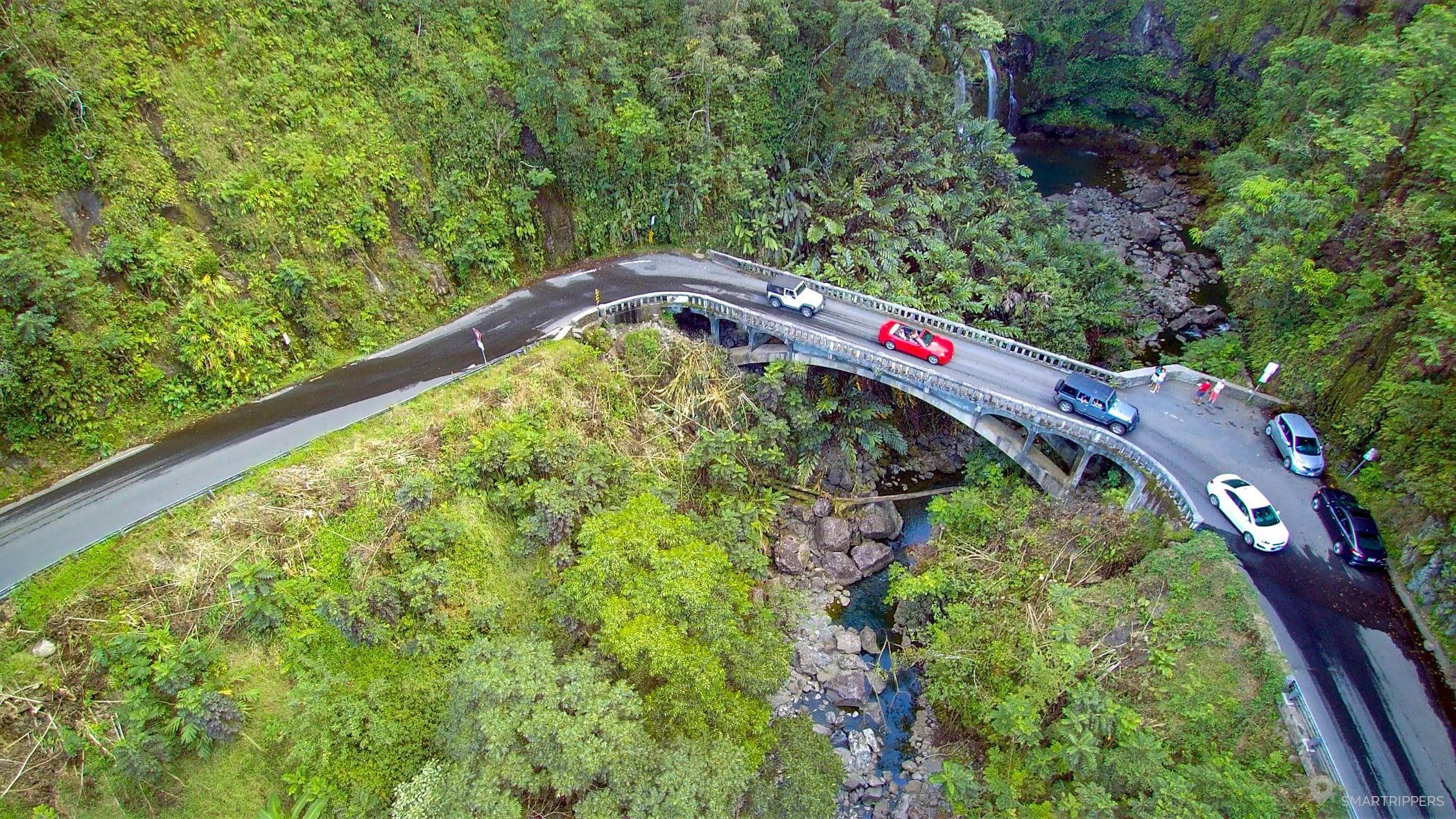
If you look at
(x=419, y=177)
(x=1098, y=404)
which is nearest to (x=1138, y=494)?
(x=1098, y=404)

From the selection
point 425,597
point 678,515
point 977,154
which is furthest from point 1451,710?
point 977,154

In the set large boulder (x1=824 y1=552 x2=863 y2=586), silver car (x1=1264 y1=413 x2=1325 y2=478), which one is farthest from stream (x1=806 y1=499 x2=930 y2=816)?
silver car (x1=1264 y1=413 x2=1325 y2=478)

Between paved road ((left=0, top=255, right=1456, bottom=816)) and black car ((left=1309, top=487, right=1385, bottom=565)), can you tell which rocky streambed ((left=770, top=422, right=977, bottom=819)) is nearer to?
paved road ((left=0, top=255, right=1456, bottom=816))

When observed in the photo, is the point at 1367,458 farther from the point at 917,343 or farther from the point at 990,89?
the point at 990,89

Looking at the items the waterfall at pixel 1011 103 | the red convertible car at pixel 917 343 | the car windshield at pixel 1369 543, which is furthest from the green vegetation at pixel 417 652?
the waterfall at pixel 1011 103

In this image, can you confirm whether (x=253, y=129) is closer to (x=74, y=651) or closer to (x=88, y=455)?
(x=88, y=455)

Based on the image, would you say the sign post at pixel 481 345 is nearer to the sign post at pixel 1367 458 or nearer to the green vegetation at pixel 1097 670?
the green vegetation at pixel 1097 670
